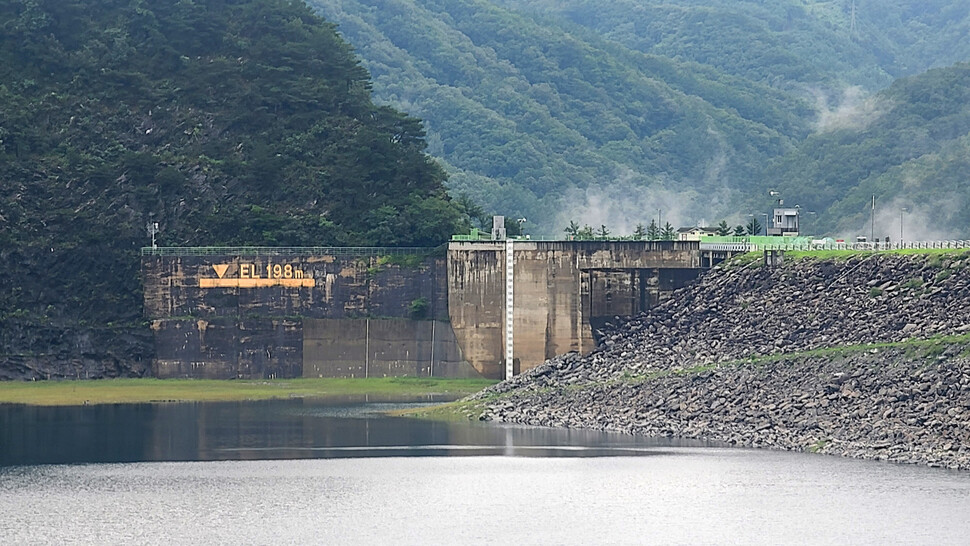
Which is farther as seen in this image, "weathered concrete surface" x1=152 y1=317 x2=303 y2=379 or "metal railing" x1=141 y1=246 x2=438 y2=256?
"metal railing" x1=141 y1=246 x2=438 y2=256

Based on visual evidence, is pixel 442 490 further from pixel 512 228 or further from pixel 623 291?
pixel 512 228

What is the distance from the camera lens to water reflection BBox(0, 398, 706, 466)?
111m

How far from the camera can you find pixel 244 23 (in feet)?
622

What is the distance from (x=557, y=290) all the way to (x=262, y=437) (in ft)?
124

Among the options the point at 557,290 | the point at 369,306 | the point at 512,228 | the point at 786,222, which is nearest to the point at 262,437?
the point at 557,290

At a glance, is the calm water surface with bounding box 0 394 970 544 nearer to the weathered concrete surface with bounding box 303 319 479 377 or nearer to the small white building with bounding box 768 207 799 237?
the weathered concrete surface with bounding box 303 319 479 377

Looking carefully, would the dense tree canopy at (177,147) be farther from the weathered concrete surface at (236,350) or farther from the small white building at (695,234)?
the small white building at (695,234)

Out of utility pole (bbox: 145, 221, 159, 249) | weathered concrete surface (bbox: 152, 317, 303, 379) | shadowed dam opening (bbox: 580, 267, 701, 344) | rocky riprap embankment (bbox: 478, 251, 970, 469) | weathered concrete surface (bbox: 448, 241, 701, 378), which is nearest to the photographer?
rocky riprap embankment (bbox: 478, 251, 970, 469)

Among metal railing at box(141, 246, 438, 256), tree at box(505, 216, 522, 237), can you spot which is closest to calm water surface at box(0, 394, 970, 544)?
metal railing at box(141, 246, 438, 256)

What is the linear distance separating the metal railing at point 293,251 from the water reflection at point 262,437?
22.4 metres

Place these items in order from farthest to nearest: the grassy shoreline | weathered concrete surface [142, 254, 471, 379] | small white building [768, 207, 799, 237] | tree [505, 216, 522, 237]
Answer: tree [505, 216, 522, 237]
small white building [768, 207, 799, 237]
weathered concrete surface [142, 254, 471, 379]
the grassy shoreline

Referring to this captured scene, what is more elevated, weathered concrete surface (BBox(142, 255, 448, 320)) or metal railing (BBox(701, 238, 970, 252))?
metal railing (BBox(701, 238, 970, 252))

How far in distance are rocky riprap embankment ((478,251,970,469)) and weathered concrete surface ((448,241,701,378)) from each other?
9.16 ft

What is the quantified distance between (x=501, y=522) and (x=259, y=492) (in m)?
14.1
